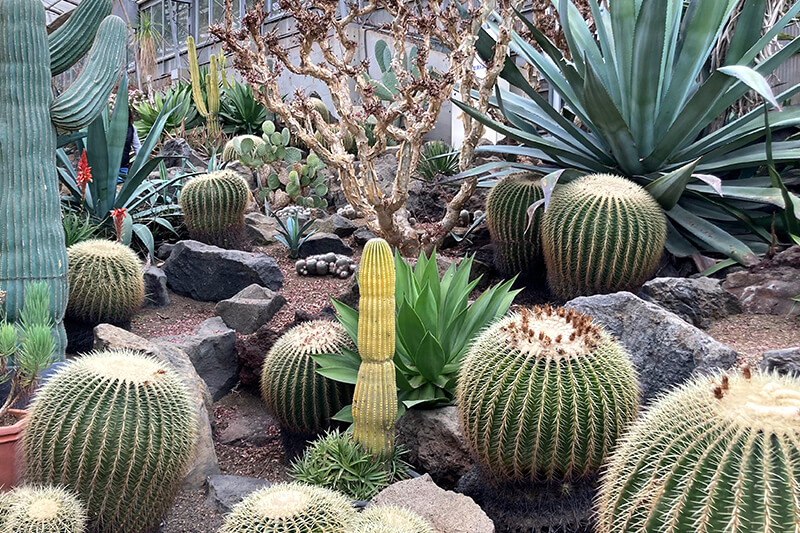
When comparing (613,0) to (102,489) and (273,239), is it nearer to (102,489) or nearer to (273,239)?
(273,239)

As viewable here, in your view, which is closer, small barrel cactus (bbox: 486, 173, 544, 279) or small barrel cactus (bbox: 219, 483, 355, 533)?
small barrel cactus (bbox: 219, 483, 355, 533)

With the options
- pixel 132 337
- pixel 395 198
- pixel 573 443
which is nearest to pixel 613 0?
pixel 395 198

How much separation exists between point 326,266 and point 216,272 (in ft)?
2.91

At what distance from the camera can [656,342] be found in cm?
297

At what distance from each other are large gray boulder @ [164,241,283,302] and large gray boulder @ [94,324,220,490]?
1452 mm

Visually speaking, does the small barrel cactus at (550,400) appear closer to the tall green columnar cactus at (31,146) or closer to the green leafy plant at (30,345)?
the green leafy plant at (30,345)

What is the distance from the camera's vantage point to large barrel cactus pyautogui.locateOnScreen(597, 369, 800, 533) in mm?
1328

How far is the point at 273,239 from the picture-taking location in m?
6.59

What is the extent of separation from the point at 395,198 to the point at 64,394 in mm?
2601

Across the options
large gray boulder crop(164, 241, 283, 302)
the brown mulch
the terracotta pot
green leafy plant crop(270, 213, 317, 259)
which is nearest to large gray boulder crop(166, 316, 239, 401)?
large gray boulder crop(164, 241, 283, 302)

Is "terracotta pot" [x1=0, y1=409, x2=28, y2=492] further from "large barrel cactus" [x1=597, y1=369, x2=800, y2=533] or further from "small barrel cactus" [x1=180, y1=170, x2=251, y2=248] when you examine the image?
"small barrel cactus" [x1=180, y1=170, x2=251, y2=248]

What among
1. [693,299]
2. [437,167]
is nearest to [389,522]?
[693,299]

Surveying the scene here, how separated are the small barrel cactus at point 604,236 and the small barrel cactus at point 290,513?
2131 millimetres

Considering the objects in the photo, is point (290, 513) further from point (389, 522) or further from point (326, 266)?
point (326, 266)
